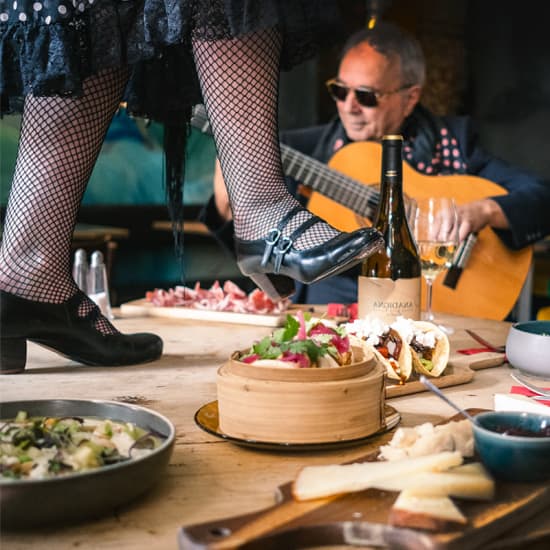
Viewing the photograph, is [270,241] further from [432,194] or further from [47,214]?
[432,194]

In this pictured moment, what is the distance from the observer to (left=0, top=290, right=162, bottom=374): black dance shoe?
132 cm

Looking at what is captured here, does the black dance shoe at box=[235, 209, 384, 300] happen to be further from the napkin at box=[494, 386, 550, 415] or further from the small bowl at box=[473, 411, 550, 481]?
the small bowl at box=[473, 411, 550, 481]

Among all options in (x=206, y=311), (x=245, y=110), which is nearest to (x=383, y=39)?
(x=206, y=311)

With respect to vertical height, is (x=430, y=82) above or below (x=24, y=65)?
above

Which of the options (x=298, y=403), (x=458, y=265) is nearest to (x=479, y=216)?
(x=458, y=265)

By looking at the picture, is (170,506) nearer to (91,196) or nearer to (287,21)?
(287,21)

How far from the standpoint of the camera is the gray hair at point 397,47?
2.94 m

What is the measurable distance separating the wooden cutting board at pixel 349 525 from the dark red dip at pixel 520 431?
56mm

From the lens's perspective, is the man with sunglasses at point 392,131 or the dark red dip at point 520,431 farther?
the man with sunglasses at point 392,131

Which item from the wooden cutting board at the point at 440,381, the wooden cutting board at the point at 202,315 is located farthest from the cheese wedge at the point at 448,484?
the wooden cutting board at the point at 202,315

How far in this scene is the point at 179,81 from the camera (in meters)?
1.45

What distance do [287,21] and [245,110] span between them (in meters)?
0.16

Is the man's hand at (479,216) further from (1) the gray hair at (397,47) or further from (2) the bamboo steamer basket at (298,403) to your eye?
(2) the bamboo steamer basket at (298,403)

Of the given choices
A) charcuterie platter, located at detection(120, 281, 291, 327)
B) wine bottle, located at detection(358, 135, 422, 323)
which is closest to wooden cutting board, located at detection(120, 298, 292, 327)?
charcuterie platter, located at detection(120, 281, 291, 327)
